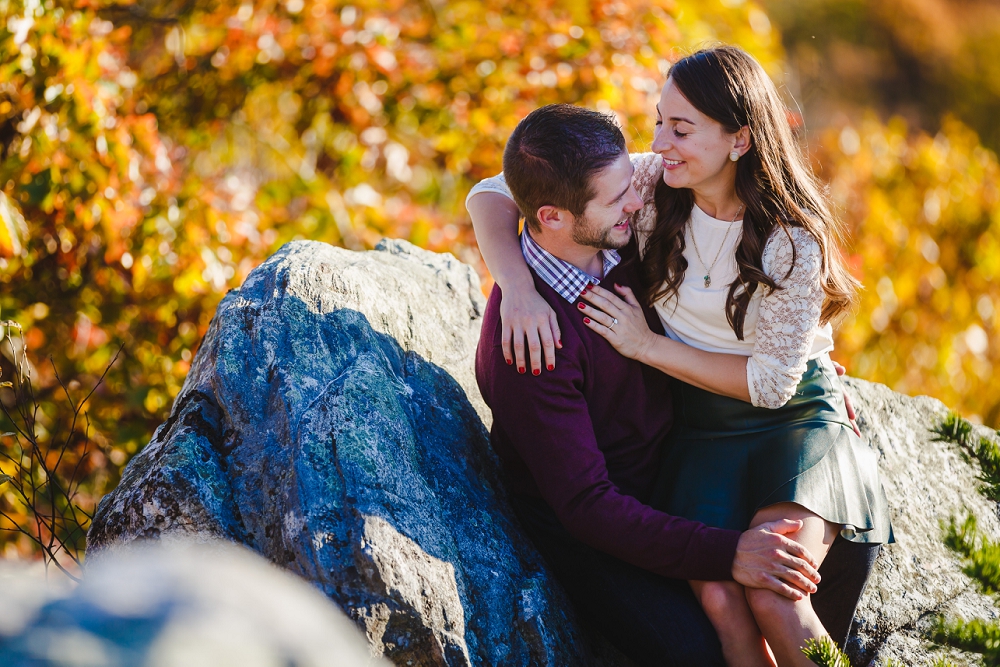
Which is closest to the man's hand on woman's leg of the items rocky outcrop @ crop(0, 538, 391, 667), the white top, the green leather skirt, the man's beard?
the green leather skirt

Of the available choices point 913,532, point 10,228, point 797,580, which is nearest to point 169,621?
point 797,580

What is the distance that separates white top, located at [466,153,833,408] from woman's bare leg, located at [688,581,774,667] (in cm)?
51

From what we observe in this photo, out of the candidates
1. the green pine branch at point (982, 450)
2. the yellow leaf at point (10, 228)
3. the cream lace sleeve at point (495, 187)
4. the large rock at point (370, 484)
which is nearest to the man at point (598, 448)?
the large rock at point (370, 484)

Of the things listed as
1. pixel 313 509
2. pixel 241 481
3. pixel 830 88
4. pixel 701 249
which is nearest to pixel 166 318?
pixel 241 481

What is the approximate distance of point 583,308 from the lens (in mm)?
2279

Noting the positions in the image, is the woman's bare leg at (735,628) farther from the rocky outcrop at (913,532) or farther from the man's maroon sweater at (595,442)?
the rocky outcrop at (913,532)

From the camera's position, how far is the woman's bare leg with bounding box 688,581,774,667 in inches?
80.8

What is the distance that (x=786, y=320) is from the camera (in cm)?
218

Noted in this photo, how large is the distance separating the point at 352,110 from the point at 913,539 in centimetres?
336

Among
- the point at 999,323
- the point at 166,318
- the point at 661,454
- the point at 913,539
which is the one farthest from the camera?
the point at 999,323

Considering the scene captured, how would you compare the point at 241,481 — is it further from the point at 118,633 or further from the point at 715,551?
the point at 715,551

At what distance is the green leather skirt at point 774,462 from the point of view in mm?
2207

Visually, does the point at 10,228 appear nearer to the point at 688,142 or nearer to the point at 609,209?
the point at 609,209

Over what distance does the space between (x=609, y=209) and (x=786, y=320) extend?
1.81 feet
